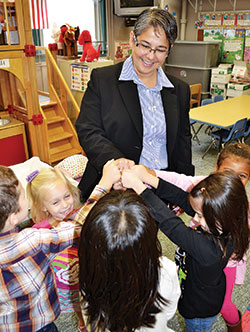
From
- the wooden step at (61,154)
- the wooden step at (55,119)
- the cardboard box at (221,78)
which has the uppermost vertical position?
the cardboard box at (221,78)

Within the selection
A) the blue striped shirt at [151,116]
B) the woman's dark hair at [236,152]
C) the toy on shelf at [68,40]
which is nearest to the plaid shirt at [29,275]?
the blue striped shirt at [151,116]

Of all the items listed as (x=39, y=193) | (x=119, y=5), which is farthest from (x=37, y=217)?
(x=119, y=5)

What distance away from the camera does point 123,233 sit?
2.60 ft

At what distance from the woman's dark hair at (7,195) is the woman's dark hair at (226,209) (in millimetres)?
679

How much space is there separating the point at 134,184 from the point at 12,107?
3.08m

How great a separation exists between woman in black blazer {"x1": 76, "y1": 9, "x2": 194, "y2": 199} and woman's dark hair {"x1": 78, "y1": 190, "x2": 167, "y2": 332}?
0.55 meters

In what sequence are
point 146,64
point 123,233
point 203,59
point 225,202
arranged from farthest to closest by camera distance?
point 203,59
point 146,64
point 225,202
point 123,233

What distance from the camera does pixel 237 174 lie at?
1646 millimetres

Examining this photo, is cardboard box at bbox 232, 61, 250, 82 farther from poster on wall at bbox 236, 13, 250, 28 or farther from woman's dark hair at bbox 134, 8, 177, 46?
woman's dark hair at bbox 134, 8, 177, 46

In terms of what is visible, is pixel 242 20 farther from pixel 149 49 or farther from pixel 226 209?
pixel 226 209

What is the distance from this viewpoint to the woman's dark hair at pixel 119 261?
0.80 metres

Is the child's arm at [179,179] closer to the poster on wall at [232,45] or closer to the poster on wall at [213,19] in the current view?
the poster on wall at [232,45]

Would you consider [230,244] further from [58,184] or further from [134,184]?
[58,184]

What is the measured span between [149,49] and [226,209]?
75 cm
